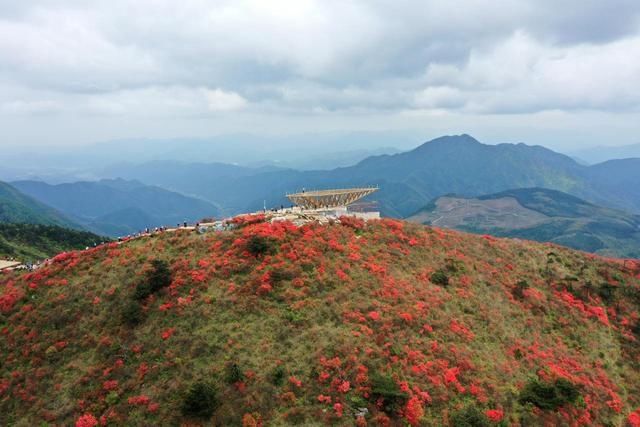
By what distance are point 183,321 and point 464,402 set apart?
17080 mm

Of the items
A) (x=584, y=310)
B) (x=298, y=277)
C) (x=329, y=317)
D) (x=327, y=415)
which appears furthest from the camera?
(x=584, y=310)

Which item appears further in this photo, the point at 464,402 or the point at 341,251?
the point at 341,251

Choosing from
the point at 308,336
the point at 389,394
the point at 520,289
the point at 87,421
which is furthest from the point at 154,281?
the point at 520,289

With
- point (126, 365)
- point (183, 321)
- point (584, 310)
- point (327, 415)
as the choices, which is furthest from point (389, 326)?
point (584, 310)

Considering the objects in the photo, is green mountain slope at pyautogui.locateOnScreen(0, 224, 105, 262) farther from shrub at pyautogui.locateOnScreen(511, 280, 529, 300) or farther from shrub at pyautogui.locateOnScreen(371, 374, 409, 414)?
shrub at pyautogui.locateOnScreen(371, 374, 409, 414)

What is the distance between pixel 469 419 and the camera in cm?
1973

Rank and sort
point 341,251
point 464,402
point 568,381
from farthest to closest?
1. point 341,251
2. point 568,381
3. point 464,402

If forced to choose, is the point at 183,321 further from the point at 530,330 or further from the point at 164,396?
the point at 530,330

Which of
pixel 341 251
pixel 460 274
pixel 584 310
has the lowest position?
pixel 584 310

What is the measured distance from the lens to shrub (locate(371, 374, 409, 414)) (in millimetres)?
19781

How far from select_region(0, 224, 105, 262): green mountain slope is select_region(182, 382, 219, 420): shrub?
9350 cm

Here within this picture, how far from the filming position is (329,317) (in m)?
26.1

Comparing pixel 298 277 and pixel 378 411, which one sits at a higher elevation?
pixel 298 277

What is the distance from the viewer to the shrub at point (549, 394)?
22.6m
